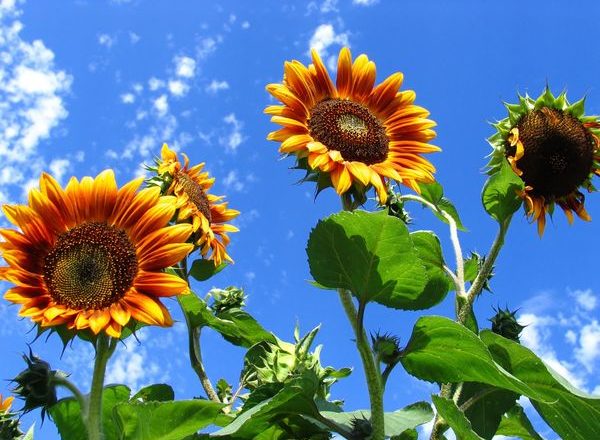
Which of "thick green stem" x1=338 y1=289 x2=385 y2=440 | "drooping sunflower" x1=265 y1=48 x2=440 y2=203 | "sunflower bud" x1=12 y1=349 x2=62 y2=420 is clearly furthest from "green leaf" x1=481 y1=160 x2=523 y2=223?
"sunflower bud" x1=12 y1=349 x2=62 y2=420

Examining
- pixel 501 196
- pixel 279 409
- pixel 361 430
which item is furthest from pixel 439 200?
pixel 279 409

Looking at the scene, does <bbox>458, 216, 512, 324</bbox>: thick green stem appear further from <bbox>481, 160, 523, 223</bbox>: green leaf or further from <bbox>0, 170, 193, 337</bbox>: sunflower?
<bbox>0, 170, 193, 337</bbox>: sunflower

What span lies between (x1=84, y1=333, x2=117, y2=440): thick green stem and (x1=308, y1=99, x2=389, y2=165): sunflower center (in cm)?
96

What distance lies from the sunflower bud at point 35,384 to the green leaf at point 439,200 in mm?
1634

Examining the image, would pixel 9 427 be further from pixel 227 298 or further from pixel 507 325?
pixel 507 325

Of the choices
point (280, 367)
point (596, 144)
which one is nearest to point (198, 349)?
point (280, 367)

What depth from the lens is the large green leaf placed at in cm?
295

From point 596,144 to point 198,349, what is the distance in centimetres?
175

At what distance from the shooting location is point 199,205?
3.63 m

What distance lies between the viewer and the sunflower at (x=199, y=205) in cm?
338

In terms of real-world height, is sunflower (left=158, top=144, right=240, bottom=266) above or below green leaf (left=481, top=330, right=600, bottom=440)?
above

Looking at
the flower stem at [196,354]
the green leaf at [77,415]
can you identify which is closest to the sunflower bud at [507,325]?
the flower stem at [196,354]

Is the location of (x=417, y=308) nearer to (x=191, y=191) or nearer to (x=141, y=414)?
(x=141, y=414)

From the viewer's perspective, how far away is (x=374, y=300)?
2.42m
